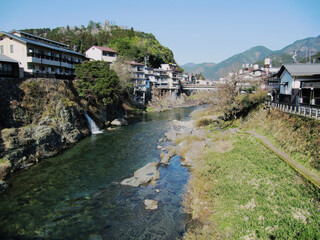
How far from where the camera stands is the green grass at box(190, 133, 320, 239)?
10059 millimetres

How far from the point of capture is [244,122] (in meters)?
33.4

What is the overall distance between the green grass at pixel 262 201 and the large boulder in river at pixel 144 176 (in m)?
4.33

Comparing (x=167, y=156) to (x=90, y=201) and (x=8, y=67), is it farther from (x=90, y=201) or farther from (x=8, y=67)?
(x=8, y=67)

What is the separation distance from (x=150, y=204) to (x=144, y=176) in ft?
14.3

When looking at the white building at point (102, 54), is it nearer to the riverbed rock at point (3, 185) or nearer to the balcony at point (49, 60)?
the balcony at point (49, 60)

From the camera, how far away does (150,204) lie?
1450 centimetres

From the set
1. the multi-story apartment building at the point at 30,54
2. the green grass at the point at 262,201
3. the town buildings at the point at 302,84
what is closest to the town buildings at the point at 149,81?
the multi-story apartment building at the point at 30,54

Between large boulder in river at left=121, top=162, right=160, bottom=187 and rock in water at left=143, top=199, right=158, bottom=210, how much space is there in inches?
111

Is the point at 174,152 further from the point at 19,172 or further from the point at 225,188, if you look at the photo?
the point at 19,172

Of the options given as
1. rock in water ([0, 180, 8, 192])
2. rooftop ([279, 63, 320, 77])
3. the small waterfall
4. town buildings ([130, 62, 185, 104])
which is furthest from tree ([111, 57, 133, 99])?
rock in water ([0, 180, 8, 192])

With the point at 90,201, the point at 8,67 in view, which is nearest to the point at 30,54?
the point at 8,67

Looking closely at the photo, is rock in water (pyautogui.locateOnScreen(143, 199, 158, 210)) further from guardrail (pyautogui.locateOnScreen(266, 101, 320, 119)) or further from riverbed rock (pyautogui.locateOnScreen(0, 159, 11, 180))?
guardrail (pyautogui.locateOnScreen(266, 101, 320, 119))

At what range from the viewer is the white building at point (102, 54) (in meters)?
61.1

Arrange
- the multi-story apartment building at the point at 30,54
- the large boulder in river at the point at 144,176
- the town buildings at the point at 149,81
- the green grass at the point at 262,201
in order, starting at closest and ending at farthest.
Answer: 1. the green grass at the point at 262,201
2. the large boulder in river at the point at 144,176
3. the multi-story apartment building at the point at 30,54
4. the town buildings at the point at 149,81
